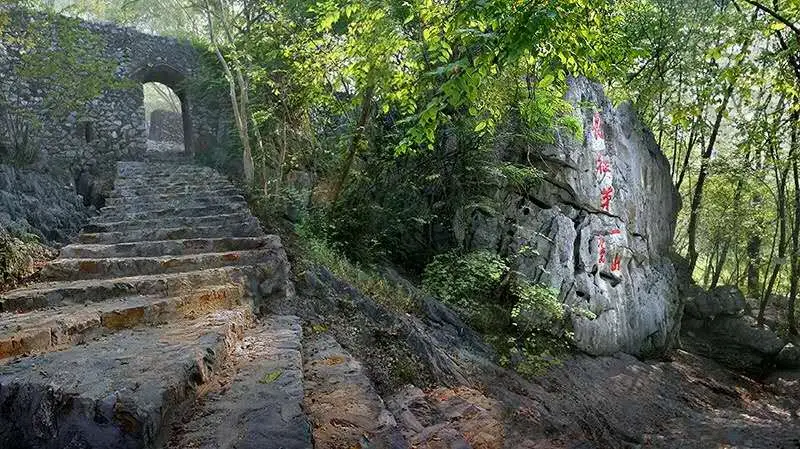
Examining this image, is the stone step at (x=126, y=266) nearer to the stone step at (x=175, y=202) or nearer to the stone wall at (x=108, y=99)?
the stone step at (x=175, y=202)

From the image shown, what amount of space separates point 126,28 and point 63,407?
1261 centimetres

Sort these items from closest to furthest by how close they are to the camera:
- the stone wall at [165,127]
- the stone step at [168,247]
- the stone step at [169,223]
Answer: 1. the stone step at [168,247]
2. the stone step at [169,223]
3. the stone wall at [165,127]

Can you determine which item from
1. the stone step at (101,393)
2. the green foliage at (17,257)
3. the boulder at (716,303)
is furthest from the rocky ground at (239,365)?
the boulder at (716,303)

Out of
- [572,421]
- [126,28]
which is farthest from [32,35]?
[572,421]

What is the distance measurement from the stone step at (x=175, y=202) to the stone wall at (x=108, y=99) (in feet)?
8.42

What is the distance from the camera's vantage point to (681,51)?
959cm

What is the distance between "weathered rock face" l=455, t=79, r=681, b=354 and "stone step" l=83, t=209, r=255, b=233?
159 inches

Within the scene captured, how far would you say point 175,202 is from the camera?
6453 mm

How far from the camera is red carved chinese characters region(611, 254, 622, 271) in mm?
9508

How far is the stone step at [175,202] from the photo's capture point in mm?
6180

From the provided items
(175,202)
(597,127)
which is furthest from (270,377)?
(597,127)

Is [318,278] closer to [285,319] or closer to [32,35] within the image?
[285,319]

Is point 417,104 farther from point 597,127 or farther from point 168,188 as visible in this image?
point 597,127

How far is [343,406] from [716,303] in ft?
46.2
